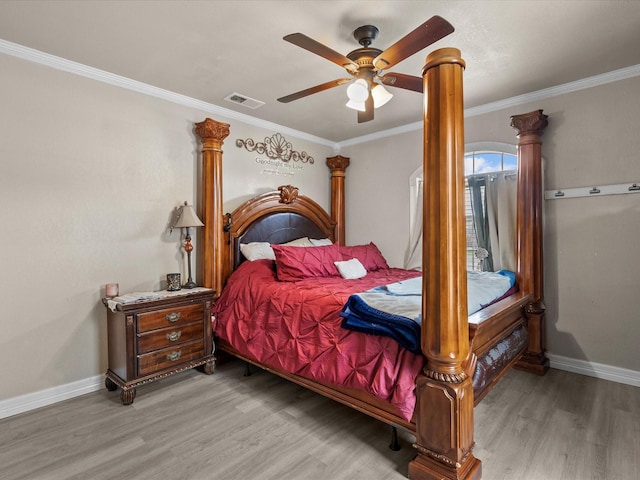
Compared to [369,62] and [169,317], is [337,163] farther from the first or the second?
[169,317]

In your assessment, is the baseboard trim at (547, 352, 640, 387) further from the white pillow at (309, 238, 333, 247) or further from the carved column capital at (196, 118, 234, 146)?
the carved column capital at (196, 118, 234, 146)

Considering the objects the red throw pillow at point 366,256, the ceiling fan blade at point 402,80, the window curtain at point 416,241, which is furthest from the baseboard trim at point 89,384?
the ceiling fan blade at point 402,80

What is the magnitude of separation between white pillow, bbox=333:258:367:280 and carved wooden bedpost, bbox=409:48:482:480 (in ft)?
5.31

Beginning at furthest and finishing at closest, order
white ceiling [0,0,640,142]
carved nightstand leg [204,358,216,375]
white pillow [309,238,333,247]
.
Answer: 1. white pillow [309,238,333,247]
2. carved nightstand leg [204,358,216,375]
3. white ceiling [0,0,640,142]

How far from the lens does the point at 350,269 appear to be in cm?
334

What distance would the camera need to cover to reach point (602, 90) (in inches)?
113

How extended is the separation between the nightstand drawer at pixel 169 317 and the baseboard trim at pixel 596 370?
323 cm

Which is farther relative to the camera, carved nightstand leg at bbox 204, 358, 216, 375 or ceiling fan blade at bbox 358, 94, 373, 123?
carved nightstand leg at bbox 204, 358, 216, 375

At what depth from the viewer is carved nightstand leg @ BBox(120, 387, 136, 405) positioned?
2.47 m

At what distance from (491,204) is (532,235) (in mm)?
585

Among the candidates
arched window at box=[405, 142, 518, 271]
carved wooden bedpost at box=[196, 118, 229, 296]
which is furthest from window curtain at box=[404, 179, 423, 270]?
carved wooden bedpost at box=[196, 118, 229, 296]

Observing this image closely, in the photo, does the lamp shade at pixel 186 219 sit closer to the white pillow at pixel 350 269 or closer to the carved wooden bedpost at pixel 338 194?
the white pillow at pixel 350 269

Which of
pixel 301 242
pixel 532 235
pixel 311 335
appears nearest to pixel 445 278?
pixel 311 335

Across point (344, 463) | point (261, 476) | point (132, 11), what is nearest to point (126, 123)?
point (132, 11)
